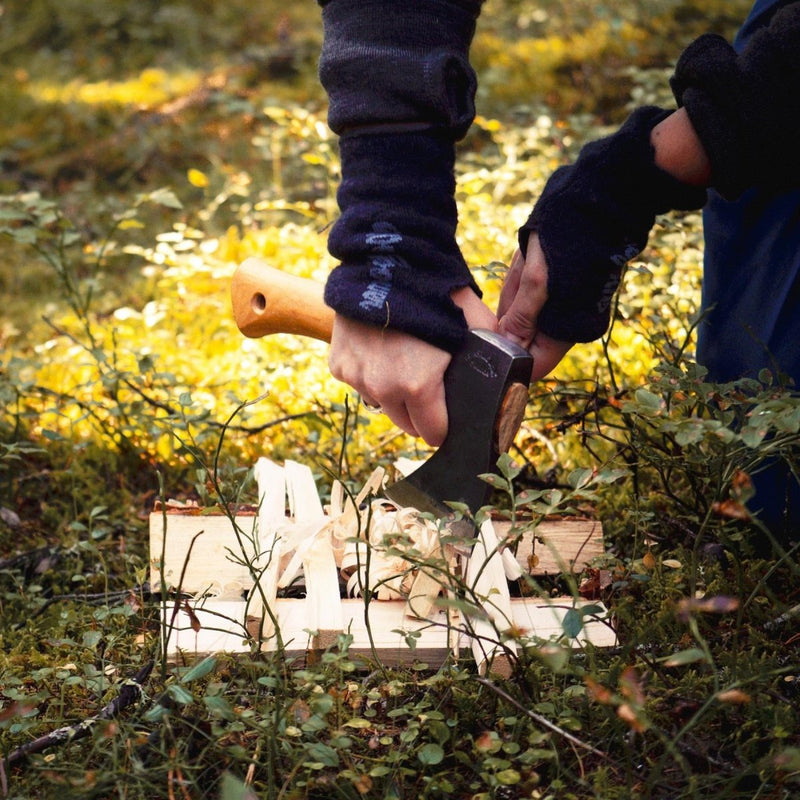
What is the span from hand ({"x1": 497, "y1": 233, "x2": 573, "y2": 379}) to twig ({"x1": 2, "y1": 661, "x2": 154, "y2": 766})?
38.1 inches

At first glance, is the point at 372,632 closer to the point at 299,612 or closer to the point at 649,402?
the point at 299,612

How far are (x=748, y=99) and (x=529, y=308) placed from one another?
55 cm

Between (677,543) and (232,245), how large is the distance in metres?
2.53

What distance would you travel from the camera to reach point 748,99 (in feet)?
5.66

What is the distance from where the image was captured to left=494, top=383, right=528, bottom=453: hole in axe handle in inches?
72.1

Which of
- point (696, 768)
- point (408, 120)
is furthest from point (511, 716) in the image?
point (408, 120)

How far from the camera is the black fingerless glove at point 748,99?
5.65ft

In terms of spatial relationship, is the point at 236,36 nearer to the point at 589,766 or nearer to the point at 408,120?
the point at 408,120

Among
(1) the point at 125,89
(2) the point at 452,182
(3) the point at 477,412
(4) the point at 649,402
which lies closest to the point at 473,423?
(3) the point at 477,412

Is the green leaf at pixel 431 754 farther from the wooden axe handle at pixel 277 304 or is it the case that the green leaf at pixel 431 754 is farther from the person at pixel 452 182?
the wooden axe handle at pixel 277 304

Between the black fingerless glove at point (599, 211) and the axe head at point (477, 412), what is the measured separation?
0.16m

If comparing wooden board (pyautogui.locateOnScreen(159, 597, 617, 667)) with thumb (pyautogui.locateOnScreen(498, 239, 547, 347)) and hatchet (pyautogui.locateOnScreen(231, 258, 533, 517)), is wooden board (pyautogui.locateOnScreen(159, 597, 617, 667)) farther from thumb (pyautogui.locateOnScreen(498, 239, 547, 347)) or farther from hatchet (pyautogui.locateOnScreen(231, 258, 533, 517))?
thumb (pyautogui.locateOnScreen(498, 239, 547, 347))

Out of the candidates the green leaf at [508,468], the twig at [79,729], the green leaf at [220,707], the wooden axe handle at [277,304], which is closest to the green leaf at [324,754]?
the green leaf at [220,707]

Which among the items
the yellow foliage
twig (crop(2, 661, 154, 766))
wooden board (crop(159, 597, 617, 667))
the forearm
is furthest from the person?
the yellow foliage
